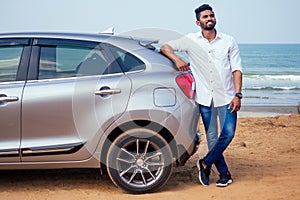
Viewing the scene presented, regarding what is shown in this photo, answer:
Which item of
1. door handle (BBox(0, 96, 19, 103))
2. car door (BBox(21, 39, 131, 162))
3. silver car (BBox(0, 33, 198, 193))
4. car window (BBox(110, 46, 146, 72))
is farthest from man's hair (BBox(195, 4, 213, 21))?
door handle (BBox(0, 96, 19, 103))

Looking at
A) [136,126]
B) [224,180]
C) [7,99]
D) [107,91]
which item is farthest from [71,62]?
[224,180]

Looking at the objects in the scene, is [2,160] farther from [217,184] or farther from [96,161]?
[217,184]

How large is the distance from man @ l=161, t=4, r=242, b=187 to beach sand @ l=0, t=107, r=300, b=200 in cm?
61

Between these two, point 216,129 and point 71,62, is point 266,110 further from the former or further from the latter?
point 71,62

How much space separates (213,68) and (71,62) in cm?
156

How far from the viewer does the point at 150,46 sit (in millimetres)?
6320

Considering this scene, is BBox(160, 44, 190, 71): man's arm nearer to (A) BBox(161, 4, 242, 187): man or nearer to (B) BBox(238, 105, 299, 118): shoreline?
(A) BBox(161, 4, 242, 187): man

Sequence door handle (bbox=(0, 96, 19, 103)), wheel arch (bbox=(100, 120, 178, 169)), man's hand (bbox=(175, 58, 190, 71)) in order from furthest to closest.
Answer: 1. man's hand (bbox=(175, 58, 190, 71))
2. wheel arch (bbox=(100, 120, 178, 169))
3. door handle (bbox=(0, 96, 19, 103))

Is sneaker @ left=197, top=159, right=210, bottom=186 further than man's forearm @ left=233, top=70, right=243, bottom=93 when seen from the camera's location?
Yes

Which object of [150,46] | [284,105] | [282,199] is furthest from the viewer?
[284,105]

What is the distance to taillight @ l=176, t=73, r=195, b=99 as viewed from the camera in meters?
6.07

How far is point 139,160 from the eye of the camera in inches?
241

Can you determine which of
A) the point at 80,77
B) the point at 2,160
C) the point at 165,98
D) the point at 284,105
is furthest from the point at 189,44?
the point at 284,105

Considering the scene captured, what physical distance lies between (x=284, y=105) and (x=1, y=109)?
14.7 metres
